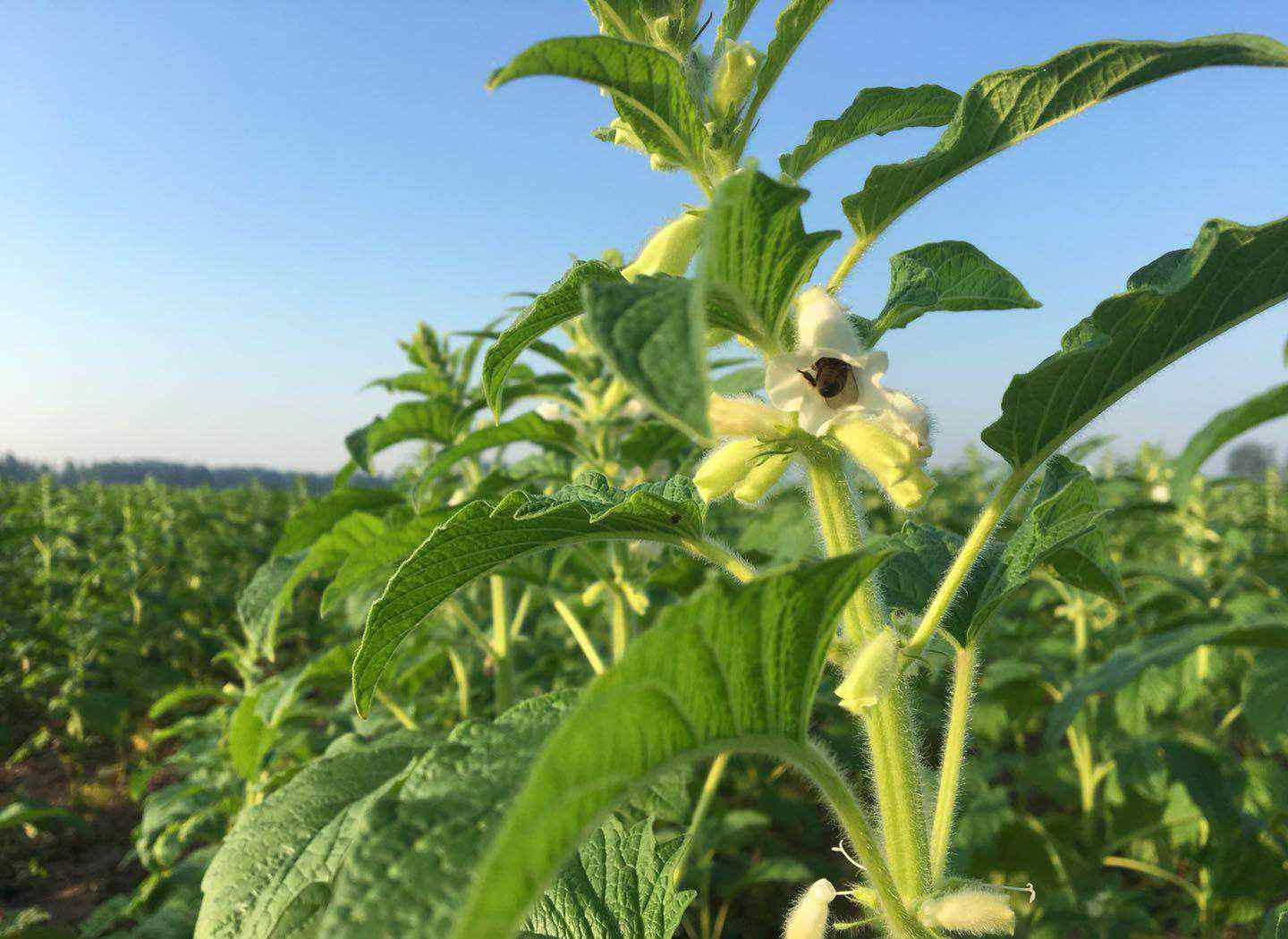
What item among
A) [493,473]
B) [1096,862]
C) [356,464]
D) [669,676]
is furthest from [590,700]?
[1096,862]

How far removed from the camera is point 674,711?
629mm

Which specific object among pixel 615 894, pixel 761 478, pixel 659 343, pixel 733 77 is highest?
pixel 733 77

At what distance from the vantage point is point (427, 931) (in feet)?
1.71

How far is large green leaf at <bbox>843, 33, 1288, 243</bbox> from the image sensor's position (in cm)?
92

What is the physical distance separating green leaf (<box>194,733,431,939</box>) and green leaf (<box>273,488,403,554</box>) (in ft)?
4.37

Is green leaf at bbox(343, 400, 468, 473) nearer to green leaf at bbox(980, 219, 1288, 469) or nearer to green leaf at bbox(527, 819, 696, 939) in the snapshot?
A: green leaf at bbox(527, 819, 696, 939)

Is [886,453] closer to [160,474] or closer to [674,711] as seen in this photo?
[674,711]

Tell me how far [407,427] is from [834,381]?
227 centimetres

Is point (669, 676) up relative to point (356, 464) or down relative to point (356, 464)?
down

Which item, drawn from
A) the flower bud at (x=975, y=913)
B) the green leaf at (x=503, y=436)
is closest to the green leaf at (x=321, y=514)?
the green leaf at (x=503, y=436)

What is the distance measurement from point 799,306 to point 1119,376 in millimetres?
418

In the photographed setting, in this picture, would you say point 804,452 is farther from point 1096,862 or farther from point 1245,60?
point 1096,862

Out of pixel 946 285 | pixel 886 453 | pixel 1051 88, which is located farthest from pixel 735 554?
pixel 1051 88

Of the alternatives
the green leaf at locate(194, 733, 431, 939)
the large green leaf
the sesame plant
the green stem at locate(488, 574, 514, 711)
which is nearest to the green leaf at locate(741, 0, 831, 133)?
the sesame plant
